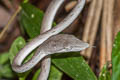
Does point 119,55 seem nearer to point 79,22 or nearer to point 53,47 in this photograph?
point 53,47

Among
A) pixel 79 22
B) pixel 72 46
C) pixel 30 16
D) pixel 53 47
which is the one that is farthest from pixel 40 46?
pixel 79 22

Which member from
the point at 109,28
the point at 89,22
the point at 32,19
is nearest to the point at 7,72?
the point at 32,19

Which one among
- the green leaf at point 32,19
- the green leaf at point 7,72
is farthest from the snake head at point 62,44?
the green leaf at point 7,72

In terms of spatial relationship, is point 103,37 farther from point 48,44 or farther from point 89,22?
point 48,44

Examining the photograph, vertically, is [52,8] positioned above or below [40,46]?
above

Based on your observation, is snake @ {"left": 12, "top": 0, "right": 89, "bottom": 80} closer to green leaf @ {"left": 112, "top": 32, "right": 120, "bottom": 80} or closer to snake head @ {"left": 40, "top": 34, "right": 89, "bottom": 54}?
snake head @ {"left": 40, "top": 34, "right": 89, "bottom": 54}

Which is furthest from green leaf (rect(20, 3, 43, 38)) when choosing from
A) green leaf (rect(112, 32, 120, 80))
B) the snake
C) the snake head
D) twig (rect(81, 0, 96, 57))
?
green leaf (rect(112, 32, 120, 80))

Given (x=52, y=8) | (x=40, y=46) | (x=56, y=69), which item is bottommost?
(x=56, y=69)
